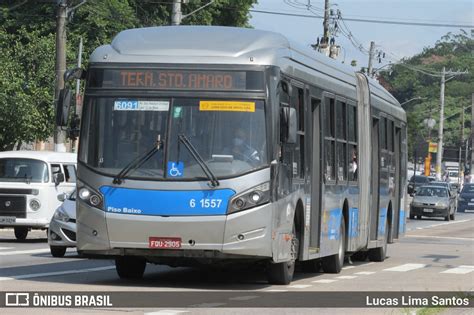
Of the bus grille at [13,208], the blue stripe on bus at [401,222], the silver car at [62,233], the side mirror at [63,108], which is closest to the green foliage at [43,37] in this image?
the bus grille at [13,208]

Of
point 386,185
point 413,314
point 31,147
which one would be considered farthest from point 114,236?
point 31,147

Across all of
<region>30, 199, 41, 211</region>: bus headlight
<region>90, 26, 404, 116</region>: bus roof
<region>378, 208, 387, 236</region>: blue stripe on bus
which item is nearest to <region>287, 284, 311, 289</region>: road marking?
<region>90, 26, 404, 116</region>: bus roof

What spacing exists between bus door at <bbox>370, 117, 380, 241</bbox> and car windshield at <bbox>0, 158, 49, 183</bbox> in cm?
916

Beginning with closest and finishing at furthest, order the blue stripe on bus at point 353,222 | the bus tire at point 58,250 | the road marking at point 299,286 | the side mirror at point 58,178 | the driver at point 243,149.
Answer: the driver at point 243,149 → the road marking at point 299,286 → the blue stripe on bus at point 353,222 → the bus tire at point 58,250 → the side mirror at point 58,178

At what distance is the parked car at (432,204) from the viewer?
5872cm

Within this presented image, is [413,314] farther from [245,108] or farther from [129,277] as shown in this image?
[129,277]

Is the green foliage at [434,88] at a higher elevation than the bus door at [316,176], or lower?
higher

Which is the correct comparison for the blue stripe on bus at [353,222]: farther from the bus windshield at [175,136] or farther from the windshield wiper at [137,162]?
the windshield wiper at [137,162]

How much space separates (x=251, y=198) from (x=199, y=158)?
768mm

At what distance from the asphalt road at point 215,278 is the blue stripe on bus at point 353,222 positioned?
0.64m

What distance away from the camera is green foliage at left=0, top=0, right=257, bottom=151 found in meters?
46.6

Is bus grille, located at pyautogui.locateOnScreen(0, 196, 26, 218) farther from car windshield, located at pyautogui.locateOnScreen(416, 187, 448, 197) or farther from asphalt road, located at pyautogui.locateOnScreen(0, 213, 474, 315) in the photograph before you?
car windshield, located at pyautogui.locateOnScreen(416, 187, 448, 197)

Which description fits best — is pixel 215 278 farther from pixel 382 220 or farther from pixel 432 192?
pixel 432 192

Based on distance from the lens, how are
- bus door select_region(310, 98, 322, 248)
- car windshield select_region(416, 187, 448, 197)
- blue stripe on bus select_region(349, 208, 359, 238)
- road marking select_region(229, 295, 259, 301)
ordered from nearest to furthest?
road marking select_region(229, 295, 259, 301) < bus door select_region(310, 98, 322, 248) < blue stripe on bus select_region(349, 208, 359, 238) < car windshield select_region(416, 187, 448, 197)
